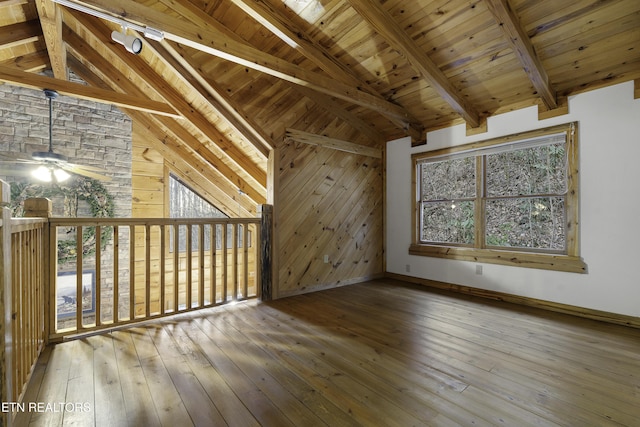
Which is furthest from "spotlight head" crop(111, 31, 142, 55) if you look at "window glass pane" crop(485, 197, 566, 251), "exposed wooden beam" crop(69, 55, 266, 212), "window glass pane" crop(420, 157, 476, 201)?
"window glass pane" crop(485, 197, 566, 251)

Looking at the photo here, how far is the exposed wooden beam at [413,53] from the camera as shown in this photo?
2537mm

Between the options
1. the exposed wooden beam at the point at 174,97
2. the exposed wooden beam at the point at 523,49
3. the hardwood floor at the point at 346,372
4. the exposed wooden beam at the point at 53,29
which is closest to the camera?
the hardwood floor at the point at 346,372

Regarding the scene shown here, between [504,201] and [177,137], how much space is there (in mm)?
5103

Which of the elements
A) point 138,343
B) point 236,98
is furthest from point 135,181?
point 138,343

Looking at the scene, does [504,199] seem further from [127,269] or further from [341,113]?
[127,269]

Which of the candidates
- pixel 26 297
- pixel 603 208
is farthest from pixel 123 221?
pixel 603 208

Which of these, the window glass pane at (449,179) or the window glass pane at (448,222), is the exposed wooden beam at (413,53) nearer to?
the window glass pane at (449,179)

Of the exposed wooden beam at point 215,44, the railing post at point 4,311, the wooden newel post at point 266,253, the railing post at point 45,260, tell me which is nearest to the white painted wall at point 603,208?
the exposed wooden beam at point 215,44

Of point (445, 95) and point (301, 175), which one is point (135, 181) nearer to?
point (301, 175)

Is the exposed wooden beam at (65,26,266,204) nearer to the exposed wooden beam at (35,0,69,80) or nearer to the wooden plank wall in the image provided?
the exposed wooden beam at (35,0,69,80)

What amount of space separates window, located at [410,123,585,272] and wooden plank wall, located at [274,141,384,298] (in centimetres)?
70

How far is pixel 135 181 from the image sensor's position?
202 inches

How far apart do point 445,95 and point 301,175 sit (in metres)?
1.94

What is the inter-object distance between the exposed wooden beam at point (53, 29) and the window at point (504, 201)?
4.44 metres
